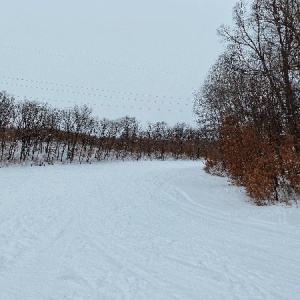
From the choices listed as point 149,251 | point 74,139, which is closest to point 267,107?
point 149,251

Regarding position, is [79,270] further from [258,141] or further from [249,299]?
[258,141]

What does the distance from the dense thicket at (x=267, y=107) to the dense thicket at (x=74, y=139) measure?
21.7 meters

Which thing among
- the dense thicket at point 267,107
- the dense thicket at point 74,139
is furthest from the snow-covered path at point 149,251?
the dense thicket at point 74,139

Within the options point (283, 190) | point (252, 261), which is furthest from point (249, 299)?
point (283, 190)

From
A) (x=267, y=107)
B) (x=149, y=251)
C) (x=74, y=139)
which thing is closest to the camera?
(x=149, y=251)

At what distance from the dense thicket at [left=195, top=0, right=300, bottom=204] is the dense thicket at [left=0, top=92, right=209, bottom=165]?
2174cm

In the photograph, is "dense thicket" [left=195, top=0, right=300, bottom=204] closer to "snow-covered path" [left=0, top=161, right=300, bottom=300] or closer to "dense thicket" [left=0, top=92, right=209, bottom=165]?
"snow-covered path" [left=0, top=161, right=300, bottom=300]

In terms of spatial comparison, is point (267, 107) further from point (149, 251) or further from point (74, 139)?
point (74, 139)

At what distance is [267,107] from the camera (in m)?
13.6

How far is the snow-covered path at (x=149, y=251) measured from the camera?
4.39 m

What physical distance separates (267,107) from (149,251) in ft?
31.6

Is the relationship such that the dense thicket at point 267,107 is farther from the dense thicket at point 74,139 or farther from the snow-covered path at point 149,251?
the dense thicket at point 74,139

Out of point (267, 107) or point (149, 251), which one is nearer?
point (149, 251)

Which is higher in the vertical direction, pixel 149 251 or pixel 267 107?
pixel 267 107
